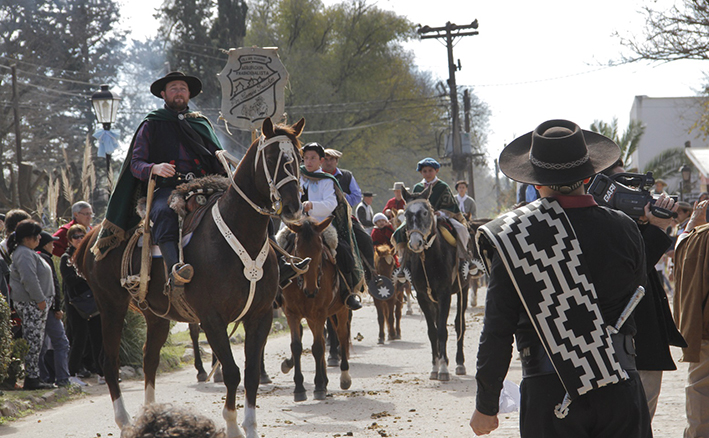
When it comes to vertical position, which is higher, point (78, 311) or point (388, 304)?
point (78, 311)

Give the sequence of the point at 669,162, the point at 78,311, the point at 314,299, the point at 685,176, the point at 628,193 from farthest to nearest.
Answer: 1. the point at 669,162
2. the point at 685,176
3. the point at 78,311
4. the point at 314,299
5. the point at 628,193

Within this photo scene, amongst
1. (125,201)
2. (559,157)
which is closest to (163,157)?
(125,201)

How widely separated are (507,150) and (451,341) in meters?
11.0

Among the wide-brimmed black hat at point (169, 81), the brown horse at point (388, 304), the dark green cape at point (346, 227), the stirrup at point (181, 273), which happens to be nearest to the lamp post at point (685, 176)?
the brown horse at point (388, 304)

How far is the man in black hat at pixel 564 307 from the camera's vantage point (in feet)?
11.0

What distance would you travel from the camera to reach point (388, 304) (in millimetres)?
15578

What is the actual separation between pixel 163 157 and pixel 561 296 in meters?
5.01

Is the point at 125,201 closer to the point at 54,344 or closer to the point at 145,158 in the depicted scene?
the point at 145,158

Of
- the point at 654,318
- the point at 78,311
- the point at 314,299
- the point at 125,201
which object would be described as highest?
the point at 125,201

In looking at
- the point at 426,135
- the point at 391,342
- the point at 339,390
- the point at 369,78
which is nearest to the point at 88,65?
the point at 369,78

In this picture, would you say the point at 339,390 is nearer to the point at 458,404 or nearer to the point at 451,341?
the point at 458,404

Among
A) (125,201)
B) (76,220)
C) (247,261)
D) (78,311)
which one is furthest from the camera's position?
(76,220)

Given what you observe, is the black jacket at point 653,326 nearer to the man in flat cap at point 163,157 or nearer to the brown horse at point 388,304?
the man in flat cap at point 163,157

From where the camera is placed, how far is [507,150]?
4.02 m
